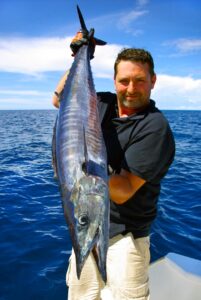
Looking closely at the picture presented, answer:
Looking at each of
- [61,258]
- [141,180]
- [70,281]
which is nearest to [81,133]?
[141,180]

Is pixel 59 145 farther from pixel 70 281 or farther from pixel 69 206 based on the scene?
pixel 70 281

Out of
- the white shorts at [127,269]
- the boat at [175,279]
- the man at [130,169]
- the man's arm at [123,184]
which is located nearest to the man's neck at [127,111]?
the man at [130,169]

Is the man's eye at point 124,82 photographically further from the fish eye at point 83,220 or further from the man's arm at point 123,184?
the fish eye at point 83,220

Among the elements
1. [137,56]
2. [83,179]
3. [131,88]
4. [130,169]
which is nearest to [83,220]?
[83,179]

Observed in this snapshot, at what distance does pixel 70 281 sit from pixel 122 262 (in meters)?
0.62

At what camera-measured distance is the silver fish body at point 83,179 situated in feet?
5.95

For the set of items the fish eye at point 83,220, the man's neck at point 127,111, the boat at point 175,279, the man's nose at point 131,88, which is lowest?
the boat at point 175,279

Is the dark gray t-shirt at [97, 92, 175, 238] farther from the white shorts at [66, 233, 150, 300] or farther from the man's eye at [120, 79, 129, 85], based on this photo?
the man's eye at [120, 79, 129, 85]

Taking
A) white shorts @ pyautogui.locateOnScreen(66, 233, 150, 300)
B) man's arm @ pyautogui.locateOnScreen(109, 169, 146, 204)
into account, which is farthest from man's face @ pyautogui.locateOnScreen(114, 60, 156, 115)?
white shorts @ pyautogui.locateOnScreen(66, 233, 150, 300)

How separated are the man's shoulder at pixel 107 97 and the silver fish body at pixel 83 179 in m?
0.99

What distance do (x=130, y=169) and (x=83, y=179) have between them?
70 cm

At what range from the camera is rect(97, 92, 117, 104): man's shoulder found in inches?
122

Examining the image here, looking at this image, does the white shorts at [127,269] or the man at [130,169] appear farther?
the white shorts at [127,269]

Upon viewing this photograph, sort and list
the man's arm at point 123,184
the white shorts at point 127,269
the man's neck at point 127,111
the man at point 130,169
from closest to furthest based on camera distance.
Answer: the man's arm at point 123,184, the man at point 130,169, the man's neck at point 127,111, the white shorts at point 127,269
